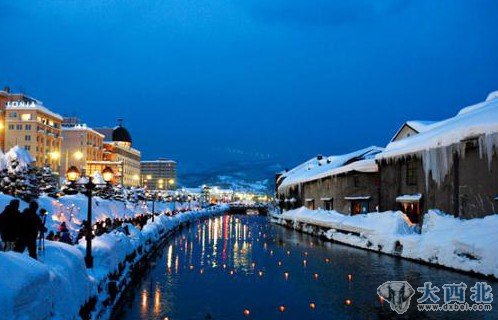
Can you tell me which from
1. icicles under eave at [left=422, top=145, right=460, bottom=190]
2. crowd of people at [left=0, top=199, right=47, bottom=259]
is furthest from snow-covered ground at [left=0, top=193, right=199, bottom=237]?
icicles under eave at [left=422, top=145, right=460, bottom=190]

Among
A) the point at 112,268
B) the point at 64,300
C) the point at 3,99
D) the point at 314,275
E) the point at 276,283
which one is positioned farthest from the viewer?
the point at 3,99

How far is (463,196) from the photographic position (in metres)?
29.7

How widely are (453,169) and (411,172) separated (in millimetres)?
6477

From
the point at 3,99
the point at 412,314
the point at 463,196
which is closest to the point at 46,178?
the point at 463,196

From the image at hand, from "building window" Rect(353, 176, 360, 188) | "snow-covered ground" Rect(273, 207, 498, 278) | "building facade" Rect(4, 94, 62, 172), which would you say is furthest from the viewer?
"building facade" Rect(4, 94, 62, 172)

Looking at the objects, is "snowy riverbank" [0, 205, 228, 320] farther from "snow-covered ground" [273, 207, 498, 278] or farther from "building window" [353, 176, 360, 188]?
"building window" [353, 176, 360, 188]

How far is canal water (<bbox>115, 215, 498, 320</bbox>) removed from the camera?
16.4 metres

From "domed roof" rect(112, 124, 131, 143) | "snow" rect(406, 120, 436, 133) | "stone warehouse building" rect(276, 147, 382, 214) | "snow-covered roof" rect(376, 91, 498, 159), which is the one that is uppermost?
"domed roof" rect(112, 124, 131, 143)

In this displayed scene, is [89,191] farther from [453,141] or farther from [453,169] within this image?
[453,169]

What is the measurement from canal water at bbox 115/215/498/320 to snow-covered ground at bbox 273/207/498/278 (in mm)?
875

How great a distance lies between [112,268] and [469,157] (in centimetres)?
2072

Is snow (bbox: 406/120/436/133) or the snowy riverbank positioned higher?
snow (bbox: 406/120/436/133)

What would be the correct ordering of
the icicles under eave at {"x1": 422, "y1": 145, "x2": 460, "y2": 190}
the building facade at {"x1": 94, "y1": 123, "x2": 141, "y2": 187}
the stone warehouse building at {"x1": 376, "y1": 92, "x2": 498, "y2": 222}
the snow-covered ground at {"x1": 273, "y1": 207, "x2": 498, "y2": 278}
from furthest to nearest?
the building facade at {"x1": 94, "y1": 123, "x2": 141, "y2": 187} → the icicles under eave at {"x1": 422, "y1": 145, "x2": 460, "y2": 190} → the stone warehouse building at {"x1": 376, "y1": 92, "x2": 498, "y2": 222} → the snow-covered ground at {"x1": 273, "y1": 207, "x2": 498, "y2": 278}

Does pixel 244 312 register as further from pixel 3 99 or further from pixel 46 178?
pixel 3 99
